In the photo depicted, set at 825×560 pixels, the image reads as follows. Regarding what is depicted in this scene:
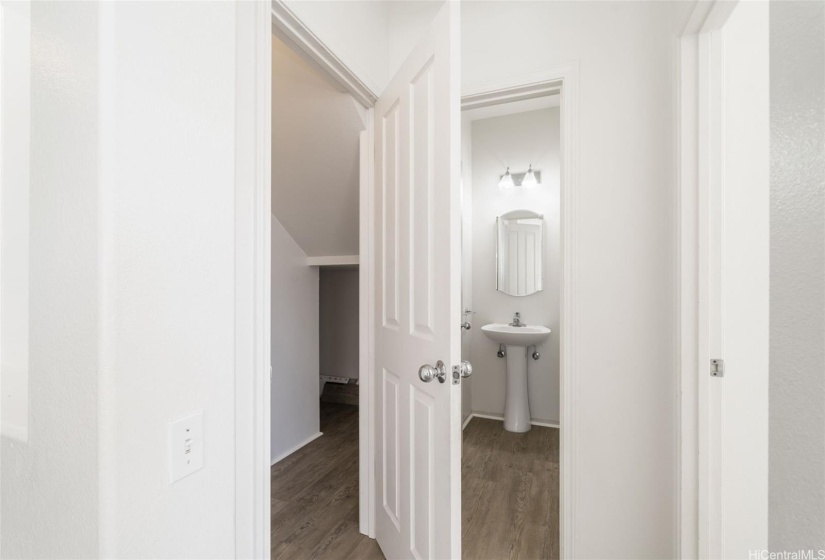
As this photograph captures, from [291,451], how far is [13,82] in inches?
97.1

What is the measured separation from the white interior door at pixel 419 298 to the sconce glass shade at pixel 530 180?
1899mm

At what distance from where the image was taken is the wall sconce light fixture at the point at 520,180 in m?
3.27

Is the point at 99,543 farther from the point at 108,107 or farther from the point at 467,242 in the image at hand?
the point at 467,242

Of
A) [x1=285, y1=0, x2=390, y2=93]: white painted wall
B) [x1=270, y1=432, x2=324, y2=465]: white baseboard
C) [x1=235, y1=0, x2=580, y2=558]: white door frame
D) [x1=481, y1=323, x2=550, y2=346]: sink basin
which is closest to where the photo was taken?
[x1=235, y1=0, x2=580, y2=558]: white door frame

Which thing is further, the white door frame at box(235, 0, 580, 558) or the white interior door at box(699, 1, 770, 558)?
the white interior door at box(699, 1, 770, 558)

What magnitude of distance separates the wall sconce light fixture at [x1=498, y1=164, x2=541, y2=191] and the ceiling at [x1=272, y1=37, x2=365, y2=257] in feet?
5.01

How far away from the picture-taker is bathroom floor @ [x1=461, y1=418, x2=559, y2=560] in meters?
1.75

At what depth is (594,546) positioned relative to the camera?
4.93 feet

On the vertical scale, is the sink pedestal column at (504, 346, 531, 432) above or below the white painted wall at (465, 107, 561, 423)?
below

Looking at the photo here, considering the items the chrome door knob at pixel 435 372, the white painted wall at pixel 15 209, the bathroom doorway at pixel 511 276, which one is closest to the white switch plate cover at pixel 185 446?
the white painted wall at pixel 15 209

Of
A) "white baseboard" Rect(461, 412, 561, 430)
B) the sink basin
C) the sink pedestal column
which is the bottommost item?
"white baseboard" Rect(461, 412, 561, 430)

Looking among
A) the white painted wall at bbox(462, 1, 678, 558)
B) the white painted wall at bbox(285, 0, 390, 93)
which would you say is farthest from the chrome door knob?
the white painted wall at bbox(285, 0, 390, 93)

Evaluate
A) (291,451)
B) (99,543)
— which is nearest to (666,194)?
(99,543)

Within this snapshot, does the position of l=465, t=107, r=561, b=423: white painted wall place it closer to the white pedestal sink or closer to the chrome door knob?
the white pedestal sink
